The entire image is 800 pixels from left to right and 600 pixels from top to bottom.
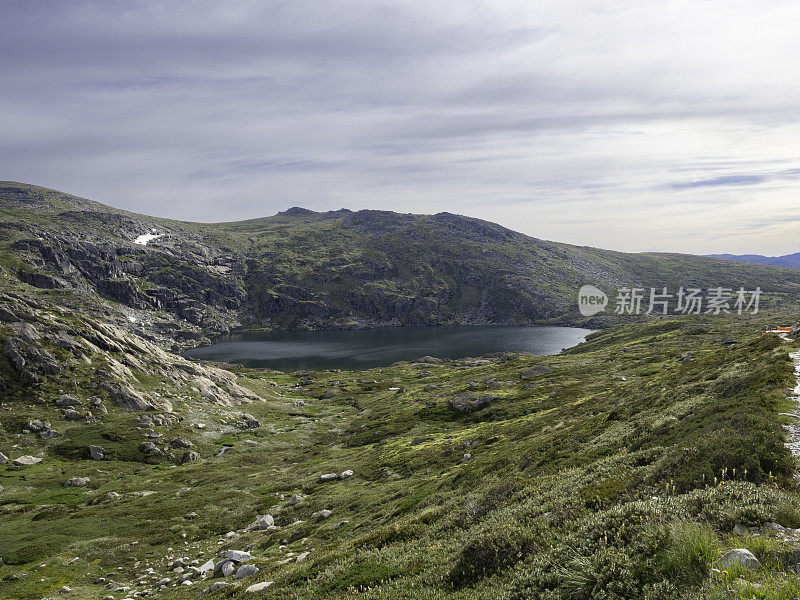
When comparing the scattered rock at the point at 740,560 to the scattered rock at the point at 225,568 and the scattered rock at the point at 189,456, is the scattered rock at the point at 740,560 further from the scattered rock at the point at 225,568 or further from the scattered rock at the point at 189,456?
the scattered rock at the point at 189,456

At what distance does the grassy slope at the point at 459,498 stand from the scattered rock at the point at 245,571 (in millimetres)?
2185

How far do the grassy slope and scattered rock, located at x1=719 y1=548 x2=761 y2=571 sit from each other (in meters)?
0.23

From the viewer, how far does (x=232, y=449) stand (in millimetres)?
67438

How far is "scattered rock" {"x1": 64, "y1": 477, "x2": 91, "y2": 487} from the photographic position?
5090 centimetres

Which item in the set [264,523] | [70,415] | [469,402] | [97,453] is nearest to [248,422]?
[97,453]

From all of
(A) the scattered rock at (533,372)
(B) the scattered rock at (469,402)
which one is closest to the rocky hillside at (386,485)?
(B) the scattered rock at (469,402)

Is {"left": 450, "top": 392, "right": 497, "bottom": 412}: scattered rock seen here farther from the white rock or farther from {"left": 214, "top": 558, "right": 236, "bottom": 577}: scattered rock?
the white rock

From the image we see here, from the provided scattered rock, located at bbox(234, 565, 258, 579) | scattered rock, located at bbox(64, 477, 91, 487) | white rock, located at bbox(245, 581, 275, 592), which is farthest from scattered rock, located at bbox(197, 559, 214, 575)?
scattered rock, located at bbox(64, 477, 91, 487)

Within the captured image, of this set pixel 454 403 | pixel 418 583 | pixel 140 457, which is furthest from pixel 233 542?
pixel 454 403

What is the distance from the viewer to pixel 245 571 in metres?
24.8

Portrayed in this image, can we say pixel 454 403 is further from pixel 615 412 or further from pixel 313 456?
pixel 615 412

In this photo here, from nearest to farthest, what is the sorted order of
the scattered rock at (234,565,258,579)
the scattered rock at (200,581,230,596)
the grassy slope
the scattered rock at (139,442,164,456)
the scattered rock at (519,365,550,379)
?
1. the grassy slope
2. the scattered rock at (200,581,230,596)
3. the scattered rock at (234,565,258,579)
4. the scattered rock at (139,442,164,456)
5. the scattered rock at (519,365,550,379)

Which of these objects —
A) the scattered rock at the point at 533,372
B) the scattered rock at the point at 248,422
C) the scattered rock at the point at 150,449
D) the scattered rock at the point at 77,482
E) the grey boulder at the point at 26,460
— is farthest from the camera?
the scattered rock at the point at 533,372

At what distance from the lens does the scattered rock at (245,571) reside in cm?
2461
